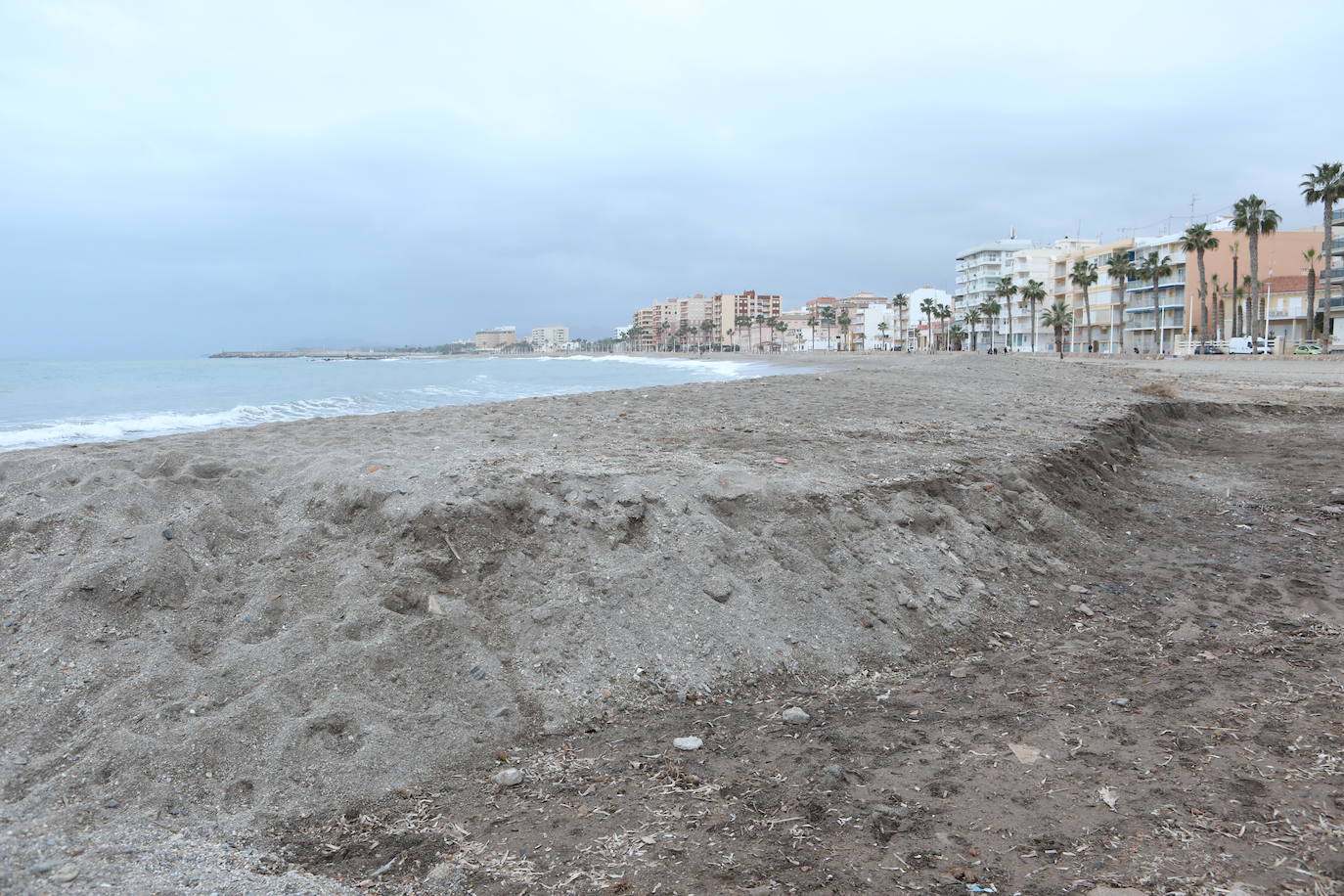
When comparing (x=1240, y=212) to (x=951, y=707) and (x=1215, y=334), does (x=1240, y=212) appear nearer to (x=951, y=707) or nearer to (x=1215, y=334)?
(x=1215, y=334)

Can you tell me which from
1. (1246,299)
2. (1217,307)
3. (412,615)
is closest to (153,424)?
(412,615)

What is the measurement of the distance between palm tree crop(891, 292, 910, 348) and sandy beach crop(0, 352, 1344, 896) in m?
120

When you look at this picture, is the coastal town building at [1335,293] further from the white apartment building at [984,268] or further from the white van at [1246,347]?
the white apartment building at [984,268]

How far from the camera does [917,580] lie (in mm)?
5863

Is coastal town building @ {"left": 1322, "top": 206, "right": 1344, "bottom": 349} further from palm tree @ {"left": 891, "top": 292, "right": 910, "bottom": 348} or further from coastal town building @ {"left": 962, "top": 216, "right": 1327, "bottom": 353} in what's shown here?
palm tree @ {"left": 891, "top": 292, "right": 910, "bottom": 348}

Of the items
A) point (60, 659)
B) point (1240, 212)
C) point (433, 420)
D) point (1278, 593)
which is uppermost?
point (1240, 212)

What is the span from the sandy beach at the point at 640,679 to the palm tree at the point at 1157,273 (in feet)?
229

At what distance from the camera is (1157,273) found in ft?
220

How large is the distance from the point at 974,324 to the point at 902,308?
2211cm

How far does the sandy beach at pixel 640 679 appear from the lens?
304cm

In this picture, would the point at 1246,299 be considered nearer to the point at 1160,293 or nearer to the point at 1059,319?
the point at 1160,293

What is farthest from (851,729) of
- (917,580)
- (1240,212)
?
(1240,212)

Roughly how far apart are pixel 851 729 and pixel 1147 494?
7303mm

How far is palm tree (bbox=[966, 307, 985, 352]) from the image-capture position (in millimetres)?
104000
